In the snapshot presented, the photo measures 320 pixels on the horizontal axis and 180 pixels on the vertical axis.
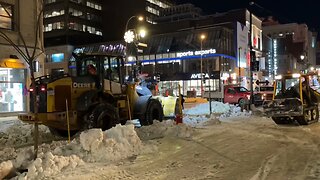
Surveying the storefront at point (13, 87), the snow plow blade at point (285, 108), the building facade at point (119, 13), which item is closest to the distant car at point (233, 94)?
the snow plow blade at point (285, 108)

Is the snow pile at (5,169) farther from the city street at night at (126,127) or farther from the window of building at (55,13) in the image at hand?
the window of building at (55,13)

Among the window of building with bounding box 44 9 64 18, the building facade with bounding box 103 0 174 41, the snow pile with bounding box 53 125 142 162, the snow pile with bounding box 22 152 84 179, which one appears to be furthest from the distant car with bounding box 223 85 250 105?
the building facade with bounding box 103 0 174 41

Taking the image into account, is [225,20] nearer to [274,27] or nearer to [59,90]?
[274,27]

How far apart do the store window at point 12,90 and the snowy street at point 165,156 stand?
14.6m

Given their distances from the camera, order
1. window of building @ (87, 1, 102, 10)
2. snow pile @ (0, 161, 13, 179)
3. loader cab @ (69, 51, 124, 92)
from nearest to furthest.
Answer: snow pile @ (0, 161, 13, 179), loader cab @ (69, 51, 124, 92), window of building @ (87, 1, 102, 10)

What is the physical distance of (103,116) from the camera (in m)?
13.8

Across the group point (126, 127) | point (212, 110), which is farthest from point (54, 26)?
point (126, 127)

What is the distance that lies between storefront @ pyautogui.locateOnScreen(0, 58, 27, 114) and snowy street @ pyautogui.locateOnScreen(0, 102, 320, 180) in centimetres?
1429

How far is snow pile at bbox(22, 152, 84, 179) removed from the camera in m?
8.17

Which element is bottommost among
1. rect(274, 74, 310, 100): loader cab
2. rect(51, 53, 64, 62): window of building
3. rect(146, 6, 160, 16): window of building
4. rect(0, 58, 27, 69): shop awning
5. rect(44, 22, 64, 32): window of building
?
rect(274, 74, 310, 100): loader cab

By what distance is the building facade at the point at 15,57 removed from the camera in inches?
1077

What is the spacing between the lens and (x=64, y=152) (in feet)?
32.8

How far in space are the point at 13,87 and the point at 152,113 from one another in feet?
53.4

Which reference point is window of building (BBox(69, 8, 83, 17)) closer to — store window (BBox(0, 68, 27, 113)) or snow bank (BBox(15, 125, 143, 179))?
store window (BBox(0, 68, 27, 113))
